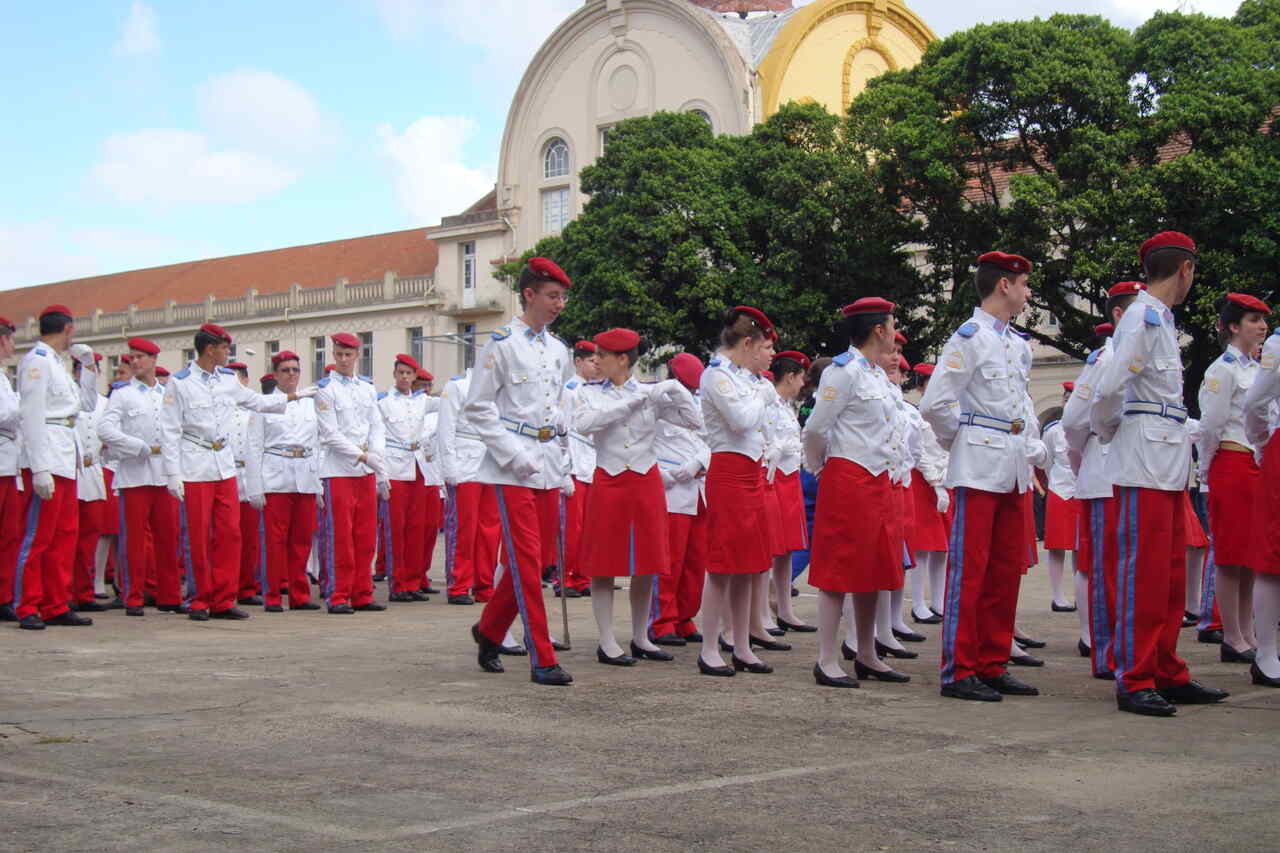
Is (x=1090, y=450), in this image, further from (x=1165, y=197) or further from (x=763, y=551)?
(x=1165, y=197)

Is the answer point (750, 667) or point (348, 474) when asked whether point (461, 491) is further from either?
point (750, 667)

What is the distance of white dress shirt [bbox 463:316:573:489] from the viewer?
26.8 ft

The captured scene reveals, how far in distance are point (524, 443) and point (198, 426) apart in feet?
15.4

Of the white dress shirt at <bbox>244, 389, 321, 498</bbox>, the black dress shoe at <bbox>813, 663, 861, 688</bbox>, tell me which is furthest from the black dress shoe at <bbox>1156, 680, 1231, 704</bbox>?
the white dress shirt at <bbox>244, 389, 321, 498</bbox>

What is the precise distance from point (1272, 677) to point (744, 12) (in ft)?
197

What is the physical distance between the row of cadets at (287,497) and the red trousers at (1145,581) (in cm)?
782

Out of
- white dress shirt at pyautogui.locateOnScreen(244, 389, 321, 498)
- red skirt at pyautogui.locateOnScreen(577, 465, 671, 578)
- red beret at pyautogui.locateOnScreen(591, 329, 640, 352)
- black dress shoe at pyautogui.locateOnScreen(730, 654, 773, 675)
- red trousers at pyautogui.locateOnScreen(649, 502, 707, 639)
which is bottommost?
black dress shoe at pyautogui.locateOnScreen(730, 654, 773, 675)

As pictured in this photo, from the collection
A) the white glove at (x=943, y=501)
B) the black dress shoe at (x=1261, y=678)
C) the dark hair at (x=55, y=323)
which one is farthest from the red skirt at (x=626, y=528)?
the dark hair at (x=55, y=323)

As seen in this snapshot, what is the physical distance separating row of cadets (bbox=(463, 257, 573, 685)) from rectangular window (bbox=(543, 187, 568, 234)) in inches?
1884

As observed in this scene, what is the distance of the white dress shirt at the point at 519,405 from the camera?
8.17m

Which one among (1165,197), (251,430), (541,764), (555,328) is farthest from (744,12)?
(541,764)

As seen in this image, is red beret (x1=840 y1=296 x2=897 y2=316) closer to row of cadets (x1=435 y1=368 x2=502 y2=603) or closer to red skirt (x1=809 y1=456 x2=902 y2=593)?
red skirt (x1=809 y1=456 x2=902 y2=593)

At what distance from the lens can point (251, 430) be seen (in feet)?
47.1

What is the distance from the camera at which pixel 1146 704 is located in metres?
7.01
